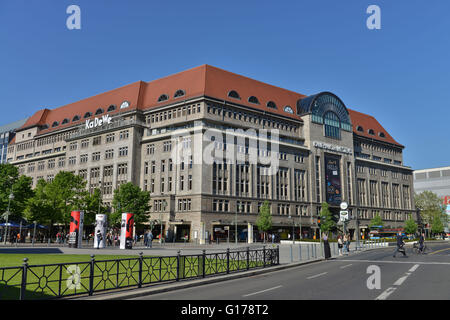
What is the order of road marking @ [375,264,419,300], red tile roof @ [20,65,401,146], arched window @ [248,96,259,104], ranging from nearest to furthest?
road marking @ [375,264,419,300], red tile roof @ [20,65,401,146], arched window @ [248,96,259,104]

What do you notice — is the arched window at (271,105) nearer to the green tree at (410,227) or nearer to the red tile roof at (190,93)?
the red tile roof at (190,93)

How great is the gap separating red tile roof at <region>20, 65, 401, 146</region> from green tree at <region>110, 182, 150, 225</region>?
1932 centimetres

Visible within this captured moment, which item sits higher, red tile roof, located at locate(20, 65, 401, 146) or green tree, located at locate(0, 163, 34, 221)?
red tile roof, located at locate(20, 65, 401, 146)

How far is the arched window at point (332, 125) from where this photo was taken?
277 ft

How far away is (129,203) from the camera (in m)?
58.4

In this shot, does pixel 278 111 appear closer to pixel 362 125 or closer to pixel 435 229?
pixel 362 125

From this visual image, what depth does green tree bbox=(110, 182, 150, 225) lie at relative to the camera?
57.7 metres

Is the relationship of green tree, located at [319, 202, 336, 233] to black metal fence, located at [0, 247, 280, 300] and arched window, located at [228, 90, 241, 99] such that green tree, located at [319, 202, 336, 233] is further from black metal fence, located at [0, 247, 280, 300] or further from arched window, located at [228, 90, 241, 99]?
black metal fence, located at [0, 247, 280, 300]

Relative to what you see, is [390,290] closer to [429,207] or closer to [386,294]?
[386,294]

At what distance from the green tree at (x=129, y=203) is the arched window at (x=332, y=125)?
44.7 m

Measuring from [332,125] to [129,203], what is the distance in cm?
4961

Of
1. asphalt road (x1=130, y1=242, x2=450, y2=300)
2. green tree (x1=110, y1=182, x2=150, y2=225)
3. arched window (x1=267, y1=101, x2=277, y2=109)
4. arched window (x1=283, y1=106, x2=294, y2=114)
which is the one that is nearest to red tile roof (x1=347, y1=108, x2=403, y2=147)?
arched window (x1=283, y1=106, x2=294, y2=114)

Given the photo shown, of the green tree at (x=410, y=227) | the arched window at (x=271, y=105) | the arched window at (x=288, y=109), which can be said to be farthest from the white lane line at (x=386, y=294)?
the green tree at (x=410, y=227)
